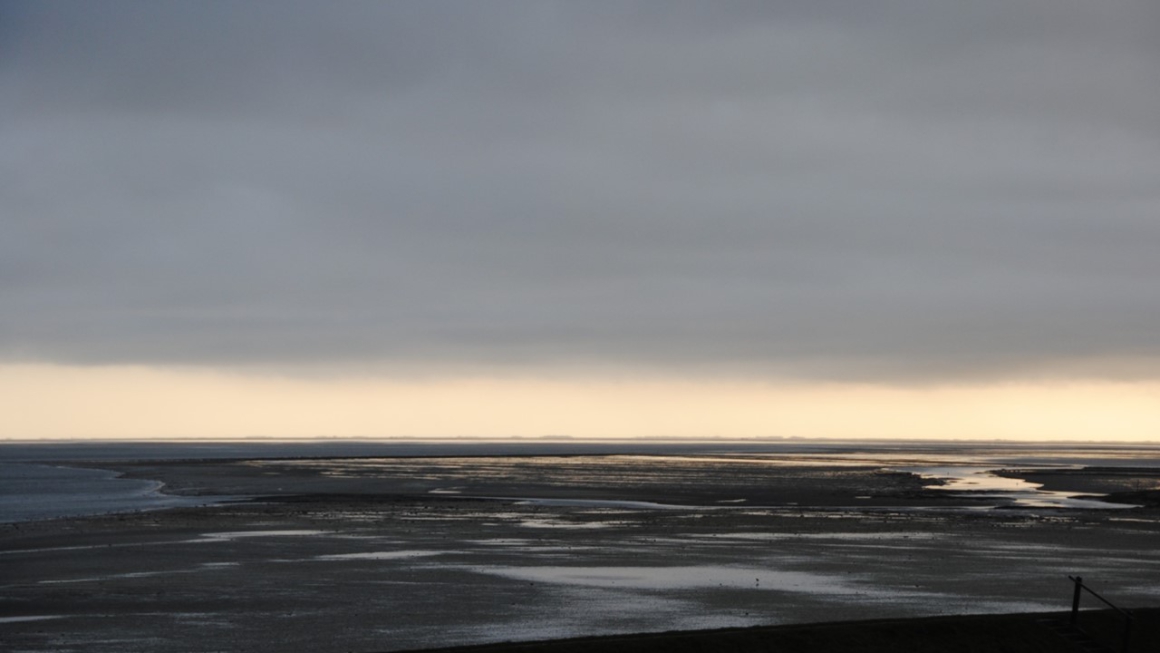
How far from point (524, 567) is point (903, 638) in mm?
19906

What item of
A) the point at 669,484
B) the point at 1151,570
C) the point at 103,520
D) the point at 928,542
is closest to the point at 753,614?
the point at 1151,570

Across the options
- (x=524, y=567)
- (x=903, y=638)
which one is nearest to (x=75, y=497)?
(x=524, y=567)

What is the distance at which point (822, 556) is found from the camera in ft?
156

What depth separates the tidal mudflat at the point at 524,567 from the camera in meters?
31.3

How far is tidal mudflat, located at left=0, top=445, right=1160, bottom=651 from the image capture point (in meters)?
31.3

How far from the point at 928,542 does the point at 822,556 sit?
27.9ft

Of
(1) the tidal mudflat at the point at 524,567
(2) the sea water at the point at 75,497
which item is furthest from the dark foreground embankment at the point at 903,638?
(2) the sea water at the point at 75,497

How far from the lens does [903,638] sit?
25.8 metres

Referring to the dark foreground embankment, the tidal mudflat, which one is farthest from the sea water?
the dark foreground embankment

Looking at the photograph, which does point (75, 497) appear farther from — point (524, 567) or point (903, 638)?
point (903, 638)

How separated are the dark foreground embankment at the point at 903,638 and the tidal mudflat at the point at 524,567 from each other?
15.9 ft

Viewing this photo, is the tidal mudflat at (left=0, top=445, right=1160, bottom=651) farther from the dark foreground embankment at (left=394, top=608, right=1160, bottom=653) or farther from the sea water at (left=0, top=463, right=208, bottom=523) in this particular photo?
the sea water at (left=0, top=463, right=208, bottom=523)

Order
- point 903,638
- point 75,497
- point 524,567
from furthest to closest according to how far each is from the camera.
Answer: point 75,497
point 524,567
point 903,638

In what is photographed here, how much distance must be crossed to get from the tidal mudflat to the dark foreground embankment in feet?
15.9
